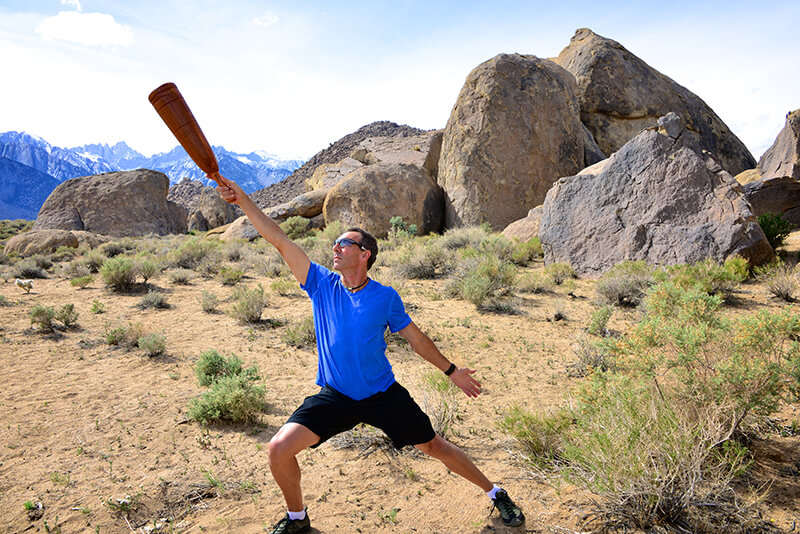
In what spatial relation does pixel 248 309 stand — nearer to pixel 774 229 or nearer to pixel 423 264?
pixel 423 264

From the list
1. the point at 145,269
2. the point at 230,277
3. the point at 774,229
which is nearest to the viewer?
the point at 774,229

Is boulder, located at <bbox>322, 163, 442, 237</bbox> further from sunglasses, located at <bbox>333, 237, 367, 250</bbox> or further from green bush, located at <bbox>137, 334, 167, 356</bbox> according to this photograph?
sunglasses, located at <bbox>333, 237, 367, 250</bbox>

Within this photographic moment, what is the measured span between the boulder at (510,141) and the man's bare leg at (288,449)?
1229cm

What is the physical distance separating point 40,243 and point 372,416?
67.6ft

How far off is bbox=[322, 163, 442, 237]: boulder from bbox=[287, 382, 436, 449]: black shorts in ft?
41.2

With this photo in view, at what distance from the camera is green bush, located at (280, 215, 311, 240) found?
17.1m

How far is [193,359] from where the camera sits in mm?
5898

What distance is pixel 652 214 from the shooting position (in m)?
8.58

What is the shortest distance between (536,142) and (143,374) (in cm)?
1257

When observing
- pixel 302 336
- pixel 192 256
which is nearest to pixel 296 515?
pixel 302 336

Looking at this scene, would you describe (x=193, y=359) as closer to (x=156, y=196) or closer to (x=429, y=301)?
(x=429, y=301)

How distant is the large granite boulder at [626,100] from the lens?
1755cm

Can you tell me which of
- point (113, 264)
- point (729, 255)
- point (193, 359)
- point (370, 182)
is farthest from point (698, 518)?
point (370, 182)

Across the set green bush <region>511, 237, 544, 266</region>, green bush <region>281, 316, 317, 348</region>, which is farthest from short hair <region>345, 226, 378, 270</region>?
green bush <region>511, 237, 544, 266</region>
